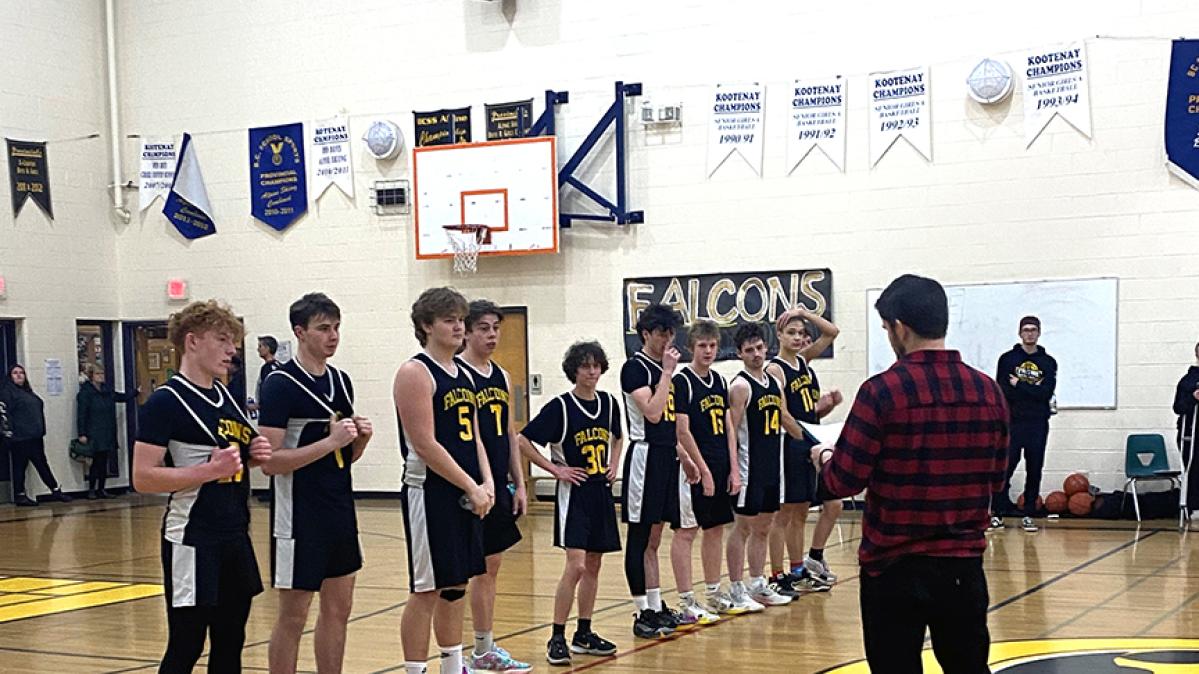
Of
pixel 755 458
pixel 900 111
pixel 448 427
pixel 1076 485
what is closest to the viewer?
pixel 448 427

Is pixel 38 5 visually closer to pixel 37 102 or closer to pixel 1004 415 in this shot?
pixel 37 102

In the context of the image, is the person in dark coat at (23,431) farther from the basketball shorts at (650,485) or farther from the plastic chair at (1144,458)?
the plastic chair at (1144,458)

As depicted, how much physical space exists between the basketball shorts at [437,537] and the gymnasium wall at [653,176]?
27.7ft

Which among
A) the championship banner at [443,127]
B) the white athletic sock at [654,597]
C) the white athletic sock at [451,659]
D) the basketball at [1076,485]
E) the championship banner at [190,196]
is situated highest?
the championship banner at [443,127]

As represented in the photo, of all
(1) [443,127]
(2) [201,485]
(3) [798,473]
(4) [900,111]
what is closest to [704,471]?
(3) [798,473]

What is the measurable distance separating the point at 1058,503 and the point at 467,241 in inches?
260

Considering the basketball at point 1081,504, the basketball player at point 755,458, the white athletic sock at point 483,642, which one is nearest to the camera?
the white athletic sock at point 483,642

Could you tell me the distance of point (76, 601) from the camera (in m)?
8.69

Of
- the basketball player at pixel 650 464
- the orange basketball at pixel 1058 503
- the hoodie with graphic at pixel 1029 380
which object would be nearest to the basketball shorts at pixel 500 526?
the basketball player at pixel 650 464

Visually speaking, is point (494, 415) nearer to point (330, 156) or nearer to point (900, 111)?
point (900, 111)

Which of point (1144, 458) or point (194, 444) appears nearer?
point (194, 444)

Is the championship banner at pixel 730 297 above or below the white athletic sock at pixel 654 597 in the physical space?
above

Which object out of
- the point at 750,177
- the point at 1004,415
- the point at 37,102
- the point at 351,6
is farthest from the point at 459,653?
the point at 37,102

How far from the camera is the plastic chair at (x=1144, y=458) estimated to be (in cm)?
1154
